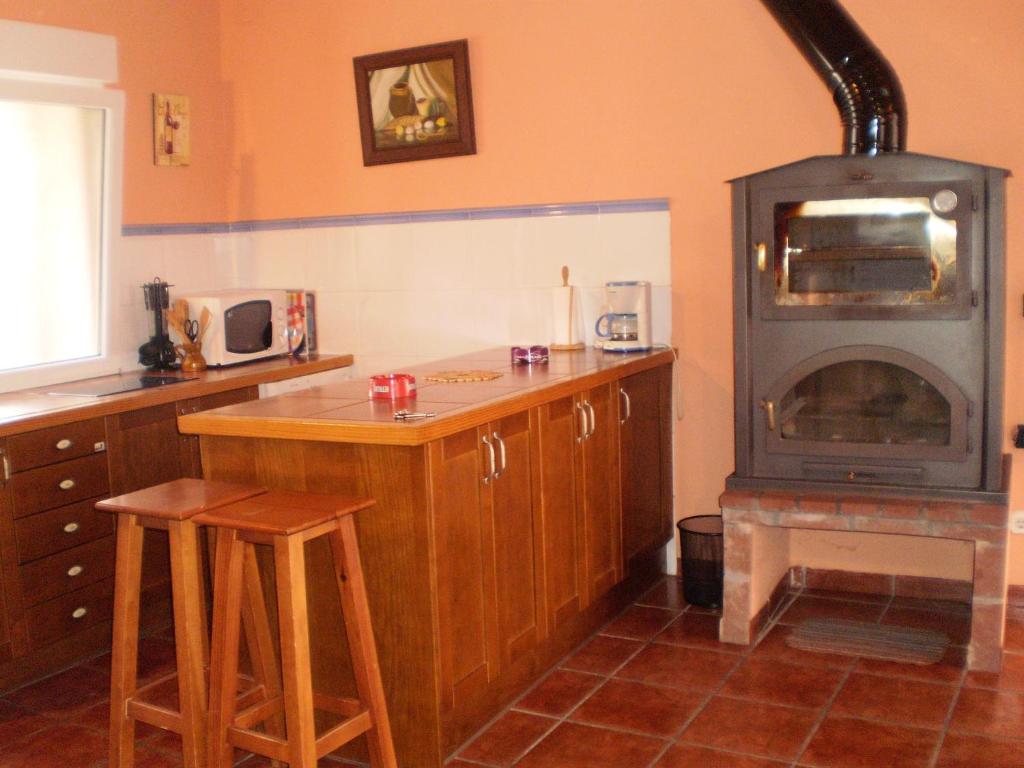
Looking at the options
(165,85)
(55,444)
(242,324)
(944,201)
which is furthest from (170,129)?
(944,201)

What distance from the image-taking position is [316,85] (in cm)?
452

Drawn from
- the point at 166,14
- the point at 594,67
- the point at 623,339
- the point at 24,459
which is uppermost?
the point at 166,14

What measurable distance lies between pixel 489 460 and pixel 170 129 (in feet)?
7.79

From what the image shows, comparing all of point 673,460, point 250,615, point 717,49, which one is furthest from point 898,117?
point 250,615

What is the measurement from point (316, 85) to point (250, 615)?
8.49ft

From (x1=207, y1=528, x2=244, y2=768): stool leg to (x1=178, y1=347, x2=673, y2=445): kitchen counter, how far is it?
35 cm

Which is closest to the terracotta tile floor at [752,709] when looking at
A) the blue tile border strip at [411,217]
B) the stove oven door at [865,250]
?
the stove oven door at [865,250]

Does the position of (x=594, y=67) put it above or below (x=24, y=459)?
above

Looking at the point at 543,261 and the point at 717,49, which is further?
the point at 543,261

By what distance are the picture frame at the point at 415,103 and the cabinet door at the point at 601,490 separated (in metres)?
1.31

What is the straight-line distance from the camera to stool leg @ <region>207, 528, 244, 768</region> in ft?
7.87

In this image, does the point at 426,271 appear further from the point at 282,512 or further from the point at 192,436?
the point at 282,512

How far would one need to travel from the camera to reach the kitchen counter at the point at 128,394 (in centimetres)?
324

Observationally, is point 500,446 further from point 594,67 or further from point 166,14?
point 166,14
